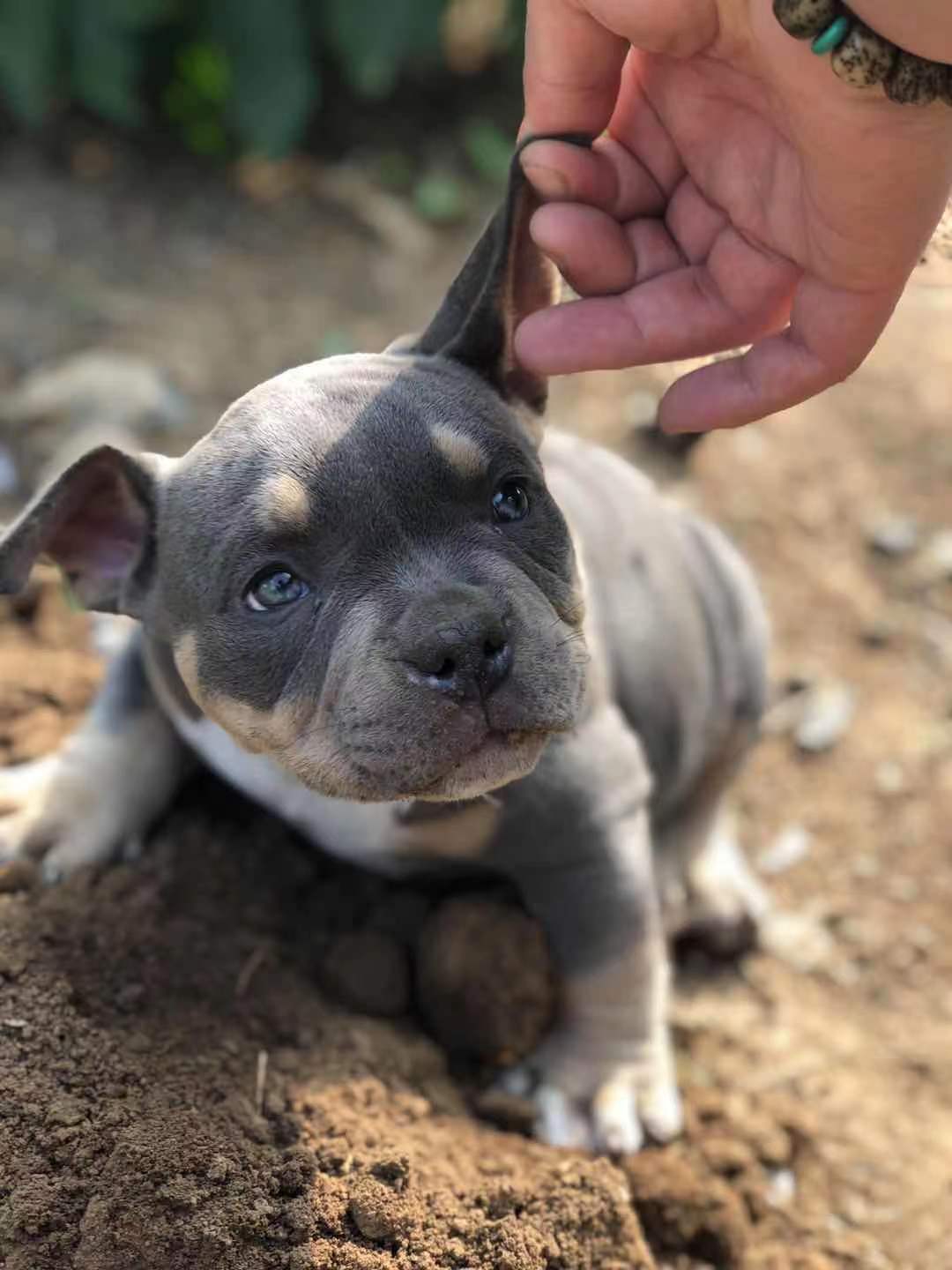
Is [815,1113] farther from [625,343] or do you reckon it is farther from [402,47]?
[402,47]

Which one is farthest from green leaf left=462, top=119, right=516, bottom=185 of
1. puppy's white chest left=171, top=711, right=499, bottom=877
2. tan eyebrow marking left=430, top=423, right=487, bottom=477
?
tan eyebrow marking left=430, top=423, right=487, bottom=477

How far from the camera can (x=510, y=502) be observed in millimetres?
3283

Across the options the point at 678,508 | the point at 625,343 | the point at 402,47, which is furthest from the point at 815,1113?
the point at 402,47

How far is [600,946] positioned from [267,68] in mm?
5506

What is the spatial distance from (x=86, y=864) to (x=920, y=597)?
3950mm

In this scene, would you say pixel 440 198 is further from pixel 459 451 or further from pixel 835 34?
pixel 835 34

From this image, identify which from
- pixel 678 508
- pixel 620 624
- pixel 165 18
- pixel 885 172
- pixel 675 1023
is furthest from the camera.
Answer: pixel 165 18

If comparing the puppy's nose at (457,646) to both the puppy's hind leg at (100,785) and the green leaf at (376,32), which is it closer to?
the puppy's hind leg at (100,785)

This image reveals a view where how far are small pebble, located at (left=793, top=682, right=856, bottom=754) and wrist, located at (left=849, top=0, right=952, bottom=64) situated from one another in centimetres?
338

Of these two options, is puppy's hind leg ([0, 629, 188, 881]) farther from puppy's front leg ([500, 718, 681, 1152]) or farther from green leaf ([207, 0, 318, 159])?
green leaf ([207, 0, 318, 159])

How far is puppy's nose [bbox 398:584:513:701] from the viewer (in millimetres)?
2832

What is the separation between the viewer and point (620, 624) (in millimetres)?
4262

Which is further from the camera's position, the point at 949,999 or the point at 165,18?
the point at 165,18

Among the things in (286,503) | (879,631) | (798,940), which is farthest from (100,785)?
(879,631)
